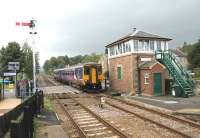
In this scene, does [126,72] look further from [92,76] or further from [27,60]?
[27,60]

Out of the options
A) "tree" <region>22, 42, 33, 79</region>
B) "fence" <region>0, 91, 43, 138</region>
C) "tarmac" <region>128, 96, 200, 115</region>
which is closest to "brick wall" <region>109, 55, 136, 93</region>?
"tarmac" <region>128, 96, 200, 115</region>

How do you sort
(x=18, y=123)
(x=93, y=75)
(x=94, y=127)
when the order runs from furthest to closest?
(x=93, y=75)
(x=94, y=127)
(x=18, y=123)

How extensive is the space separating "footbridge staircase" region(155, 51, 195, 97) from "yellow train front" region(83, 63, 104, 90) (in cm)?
756

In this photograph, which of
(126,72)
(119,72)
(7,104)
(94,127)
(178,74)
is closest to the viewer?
(94,127)

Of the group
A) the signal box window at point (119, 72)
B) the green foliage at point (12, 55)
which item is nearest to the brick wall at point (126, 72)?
the signal box window at point (119, 72)

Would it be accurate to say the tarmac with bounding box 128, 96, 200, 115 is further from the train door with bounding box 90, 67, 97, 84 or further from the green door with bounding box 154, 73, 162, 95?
the train door with bounding box 90, 67, 97, 84

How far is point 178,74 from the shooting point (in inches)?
930

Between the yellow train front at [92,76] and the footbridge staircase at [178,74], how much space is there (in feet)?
24.8

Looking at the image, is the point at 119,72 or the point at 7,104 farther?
the point at 119,72

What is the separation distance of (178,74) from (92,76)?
1010cm

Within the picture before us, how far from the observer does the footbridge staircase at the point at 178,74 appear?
22375mm

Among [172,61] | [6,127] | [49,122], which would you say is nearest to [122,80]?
[172,61]

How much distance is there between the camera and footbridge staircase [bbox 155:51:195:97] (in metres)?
22.4

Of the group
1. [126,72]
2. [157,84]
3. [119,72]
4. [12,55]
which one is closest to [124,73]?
[126,72]
